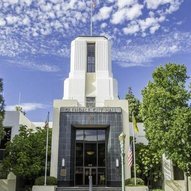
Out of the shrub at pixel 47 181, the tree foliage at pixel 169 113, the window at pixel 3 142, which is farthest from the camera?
the window at pixel 3 142

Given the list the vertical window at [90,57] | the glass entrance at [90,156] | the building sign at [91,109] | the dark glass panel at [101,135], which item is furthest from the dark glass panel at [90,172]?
the vertical window at [90,57]

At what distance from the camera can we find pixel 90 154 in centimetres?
3119

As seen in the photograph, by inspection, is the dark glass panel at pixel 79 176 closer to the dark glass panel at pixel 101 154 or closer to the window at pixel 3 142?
the dark glass panel at pixel 101 154

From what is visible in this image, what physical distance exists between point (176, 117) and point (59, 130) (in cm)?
1187

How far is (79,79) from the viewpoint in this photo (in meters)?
38.7

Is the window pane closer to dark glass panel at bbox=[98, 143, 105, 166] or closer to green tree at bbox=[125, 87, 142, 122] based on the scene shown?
dark glass panel at bbox=[98, 143, 105, 166]

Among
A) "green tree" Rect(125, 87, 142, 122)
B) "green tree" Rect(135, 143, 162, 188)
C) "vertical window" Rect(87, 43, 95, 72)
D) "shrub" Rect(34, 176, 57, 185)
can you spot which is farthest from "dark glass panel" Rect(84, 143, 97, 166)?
"green tree" Rect(125, 87, 142, 122)

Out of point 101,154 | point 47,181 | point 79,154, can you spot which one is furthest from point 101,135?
point 47,181

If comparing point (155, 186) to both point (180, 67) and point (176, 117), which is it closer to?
point (176, 117)

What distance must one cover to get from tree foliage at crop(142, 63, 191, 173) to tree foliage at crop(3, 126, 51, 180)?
11080 mm

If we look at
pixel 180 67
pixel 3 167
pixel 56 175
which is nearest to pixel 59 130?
pixel 56 175

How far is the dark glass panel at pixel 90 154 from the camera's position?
30859mm

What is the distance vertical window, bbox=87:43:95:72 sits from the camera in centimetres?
3982

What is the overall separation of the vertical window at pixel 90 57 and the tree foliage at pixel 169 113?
13.2m
